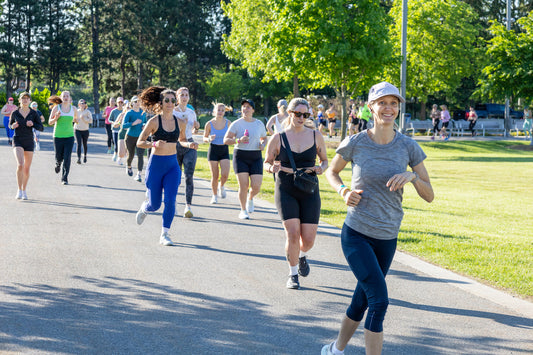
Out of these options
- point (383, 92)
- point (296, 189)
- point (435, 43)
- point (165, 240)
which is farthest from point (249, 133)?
point (435, 43)

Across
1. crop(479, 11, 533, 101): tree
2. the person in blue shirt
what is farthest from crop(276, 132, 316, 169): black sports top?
crop(479, 11, 533, 101): tree

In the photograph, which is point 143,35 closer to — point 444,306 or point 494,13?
point 494,13

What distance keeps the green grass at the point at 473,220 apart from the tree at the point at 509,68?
22.4ft

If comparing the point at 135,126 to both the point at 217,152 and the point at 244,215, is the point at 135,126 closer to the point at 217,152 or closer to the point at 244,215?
the point at 217,152

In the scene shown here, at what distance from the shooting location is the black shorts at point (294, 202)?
6.65 metres

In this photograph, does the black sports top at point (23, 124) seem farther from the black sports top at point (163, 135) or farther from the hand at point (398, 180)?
the hand at point (398, 180)

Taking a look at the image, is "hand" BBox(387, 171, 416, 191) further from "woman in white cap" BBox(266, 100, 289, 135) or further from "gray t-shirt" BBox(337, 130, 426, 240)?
"woman in white cap" BBox(266, 100, 289, 135)

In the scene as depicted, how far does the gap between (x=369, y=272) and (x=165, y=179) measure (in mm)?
4897

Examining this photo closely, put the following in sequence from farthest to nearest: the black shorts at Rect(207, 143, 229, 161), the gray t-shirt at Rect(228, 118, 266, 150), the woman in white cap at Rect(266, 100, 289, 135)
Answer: the black shorts at Rect(207, 143, 229, 161)
the woman in white cap at Rect(266, 100, 289, 135)
the gray t-shirt at Rect(228, 118, 266, 150)

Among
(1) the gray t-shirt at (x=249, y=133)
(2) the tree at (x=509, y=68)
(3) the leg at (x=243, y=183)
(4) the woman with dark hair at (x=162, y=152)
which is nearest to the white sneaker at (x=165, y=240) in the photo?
(4) the woman with dark hair at (x=162, y=152)

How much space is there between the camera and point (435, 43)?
46906 mm

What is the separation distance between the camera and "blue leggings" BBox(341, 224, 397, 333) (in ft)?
13.4

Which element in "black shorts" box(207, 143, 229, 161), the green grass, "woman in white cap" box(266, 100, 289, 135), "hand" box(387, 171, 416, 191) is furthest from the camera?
"black shorts" box(207, 143, 229, 161)

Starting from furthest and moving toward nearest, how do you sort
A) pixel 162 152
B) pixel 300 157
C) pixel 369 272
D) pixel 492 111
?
pixel 492 111
pixel 162 152
pixel 300 157
pixel 369 272
